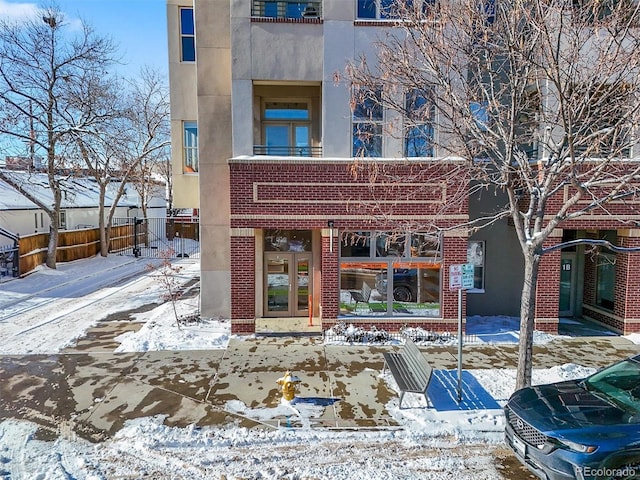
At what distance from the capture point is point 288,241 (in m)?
12.2

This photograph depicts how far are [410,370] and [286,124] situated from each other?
8.22 meters

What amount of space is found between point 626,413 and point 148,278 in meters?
19.1

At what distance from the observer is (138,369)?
27.7ft

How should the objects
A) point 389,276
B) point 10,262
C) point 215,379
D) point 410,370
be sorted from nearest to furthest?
point 410,370, point 215,379, point 389,276, point 10,262

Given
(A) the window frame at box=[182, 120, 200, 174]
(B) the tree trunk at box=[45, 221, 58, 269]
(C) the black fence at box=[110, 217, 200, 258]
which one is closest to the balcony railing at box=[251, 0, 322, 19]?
(A) the window frame at box=[182, 120, 200, 174]

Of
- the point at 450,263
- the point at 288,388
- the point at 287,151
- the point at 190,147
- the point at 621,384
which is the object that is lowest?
the point at 288,388

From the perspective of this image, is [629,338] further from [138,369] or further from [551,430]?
[138,369]

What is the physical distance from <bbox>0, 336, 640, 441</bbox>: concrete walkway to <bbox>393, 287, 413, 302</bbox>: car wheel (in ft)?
4.83

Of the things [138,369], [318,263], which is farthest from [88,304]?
[318,263]

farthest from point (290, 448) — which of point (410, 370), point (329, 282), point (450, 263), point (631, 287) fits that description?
point (631, 287)

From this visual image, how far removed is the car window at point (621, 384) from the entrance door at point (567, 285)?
760 centimetres

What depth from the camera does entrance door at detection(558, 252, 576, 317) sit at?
12805 mm

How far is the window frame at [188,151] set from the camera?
12891 millimetres

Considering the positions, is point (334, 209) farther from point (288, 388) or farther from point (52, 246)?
point (52, 246)
